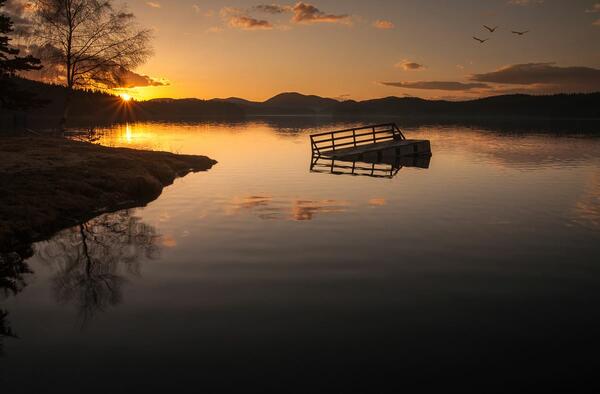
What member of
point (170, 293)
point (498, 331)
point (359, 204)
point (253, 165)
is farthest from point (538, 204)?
point (253, 165)

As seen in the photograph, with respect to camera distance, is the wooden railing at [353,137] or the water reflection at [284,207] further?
the wooden railing at [353,137]

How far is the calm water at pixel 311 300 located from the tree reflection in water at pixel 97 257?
7cm

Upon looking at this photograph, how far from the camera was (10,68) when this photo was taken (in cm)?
3712

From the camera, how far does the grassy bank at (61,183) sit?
664 inches

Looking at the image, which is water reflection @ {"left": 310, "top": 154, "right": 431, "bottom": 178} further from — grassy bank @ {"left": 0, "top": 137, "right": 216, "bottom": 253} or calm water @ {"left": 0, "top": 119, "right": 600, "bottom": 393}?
calm water @ {"left": 0, "top": 119, "right": 600, "bottom": 393}

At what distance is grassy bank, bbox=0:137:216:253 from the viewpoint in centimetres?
1686

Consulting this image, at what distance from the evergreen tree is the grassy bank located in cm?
421

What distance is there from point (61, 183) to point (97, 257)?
9337 millimetres

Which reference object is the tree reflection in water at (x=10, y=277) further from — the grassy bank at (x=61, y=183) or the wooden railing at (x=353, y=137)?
the wooden railing at (x=353, y=137)

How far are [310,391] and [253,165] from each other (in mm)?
36278

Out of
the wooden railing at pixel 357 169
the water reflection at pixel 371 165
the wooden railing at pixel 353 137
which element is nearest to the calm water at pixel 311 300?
the wooden railing at pixel 357 169

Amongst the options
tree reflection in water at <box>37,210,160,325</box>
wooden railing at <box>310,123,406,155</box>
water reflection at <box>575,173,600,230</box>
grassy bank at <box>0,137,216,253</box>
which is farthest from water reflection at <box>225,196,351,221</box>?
wooden railing at <box>310,123,406,155</box>

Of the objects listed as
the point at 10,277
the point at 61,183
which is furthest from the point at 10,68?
the point at 10,277

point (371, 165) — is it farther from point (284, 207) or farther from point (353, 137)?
point (284, 207)
